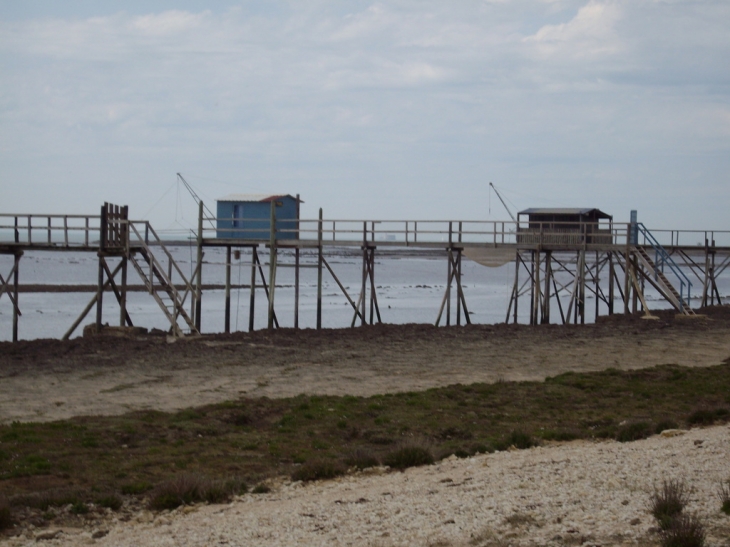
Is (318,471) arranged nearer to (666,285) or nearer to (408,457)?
(408,457)

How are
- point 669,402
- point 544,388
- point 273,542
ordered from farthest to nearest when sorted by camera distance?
1. point 544,388
2. point 669,402
3. point 273,542

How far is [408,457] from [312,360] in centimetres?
1088

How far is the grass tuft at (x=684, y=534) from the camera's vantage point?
7.43 metres

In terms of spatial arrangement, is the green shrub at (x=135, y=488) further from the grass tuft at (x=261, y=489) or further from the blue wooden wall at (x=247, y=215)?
the blue wooden wall at (x=247, y=215)

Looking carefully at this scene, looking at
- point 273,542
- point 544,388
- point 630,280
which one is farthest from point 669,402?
point 630,280

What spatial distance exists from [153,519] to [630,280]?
93.2 ft

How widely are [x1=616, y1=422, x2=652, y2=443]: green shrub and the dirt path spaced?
5.73 m

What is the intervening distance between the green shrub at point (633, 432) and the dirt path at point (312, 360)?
573cm

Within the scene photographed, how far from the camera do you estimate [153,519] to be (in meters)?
9.85

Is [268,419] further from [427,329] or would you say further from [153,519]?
[427,329]

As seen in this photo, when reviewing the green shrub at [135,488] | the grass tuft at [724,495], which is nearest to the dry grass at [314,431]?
the green shrub at [135,488]

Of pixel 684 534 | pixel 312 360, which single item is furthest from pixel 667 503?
pixel 312 360

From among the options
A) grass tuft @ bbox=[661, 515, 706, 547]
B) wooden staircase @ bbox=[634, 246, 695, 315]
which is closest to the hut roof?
wooden staircase @ bbox=[634, 246, 695, 315]

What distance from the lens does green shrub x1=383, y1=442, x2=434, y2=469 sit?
1199 centimetres
